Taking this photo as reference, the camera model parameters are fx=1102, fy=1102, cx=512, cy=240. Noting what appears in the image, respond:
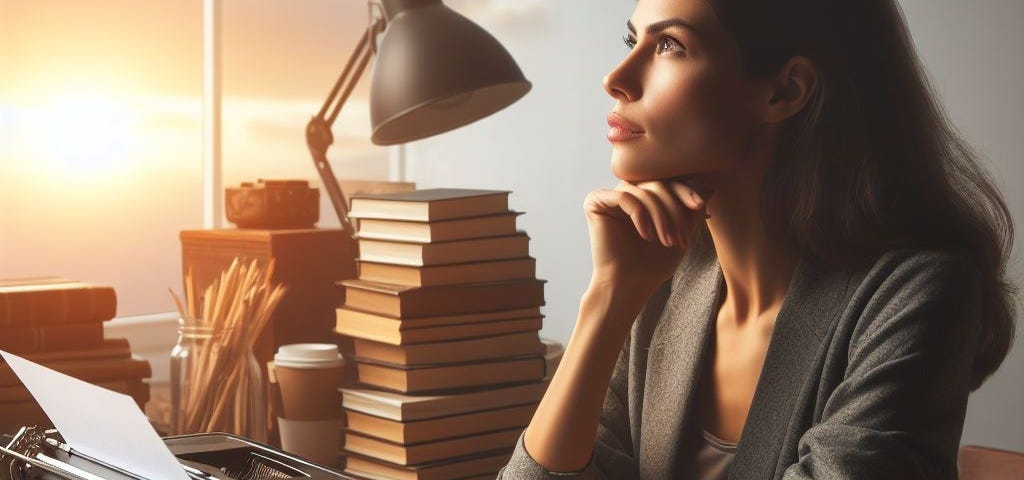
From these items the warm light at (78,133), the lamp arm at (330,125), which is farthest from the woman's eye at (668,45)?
the warm light at (78,133)

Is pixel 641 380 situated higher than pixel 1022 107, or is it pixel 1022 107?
pixel 1022 107

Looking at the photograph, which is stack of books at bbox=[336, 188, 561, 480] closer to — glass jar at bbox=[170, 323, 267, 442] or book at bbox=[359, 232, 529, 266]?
book at bbox=[359, 232, 529, 266]

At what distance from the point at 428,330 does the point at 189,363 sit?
0.31 meters

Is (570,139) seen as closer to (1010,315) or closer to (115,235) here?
(115,235)

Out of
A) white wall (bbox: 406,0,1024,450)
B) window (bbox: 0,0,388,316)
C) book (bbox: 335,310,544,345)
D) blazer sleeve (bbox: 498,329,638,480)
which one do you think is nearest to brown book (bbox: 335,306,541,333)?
book (bbox: 335,310,544,345)

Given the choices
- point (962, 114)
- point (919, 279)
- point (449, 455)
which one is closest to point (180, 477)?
point (449, 455)

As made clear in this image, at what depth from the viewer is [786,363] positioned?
44.5 inches

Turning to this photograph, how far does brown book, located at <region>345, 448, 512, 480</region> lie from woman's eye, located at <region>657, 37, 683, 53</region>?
60 centimetres

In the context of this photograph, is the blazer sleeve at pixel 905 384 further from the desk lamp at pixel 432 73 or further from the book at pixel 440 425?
the desk lamp at pixel 432 73

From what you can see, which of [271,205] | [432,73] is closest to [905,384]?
[432,73]

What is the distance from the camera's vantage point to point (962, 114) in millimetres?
2260

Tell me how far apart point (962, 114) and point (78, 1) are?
69.7 inches

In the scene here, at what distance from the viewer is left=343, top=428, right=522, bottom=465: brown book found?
139 cm

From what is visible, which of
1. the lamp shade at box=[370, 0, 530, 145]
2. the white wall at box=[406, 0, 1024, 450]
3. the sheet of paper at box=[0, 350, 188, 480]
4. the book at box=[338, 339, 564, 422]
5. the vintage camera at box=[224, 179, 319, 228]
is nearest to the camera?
the sheet of paper at box=[0, 350, 188, 480]
